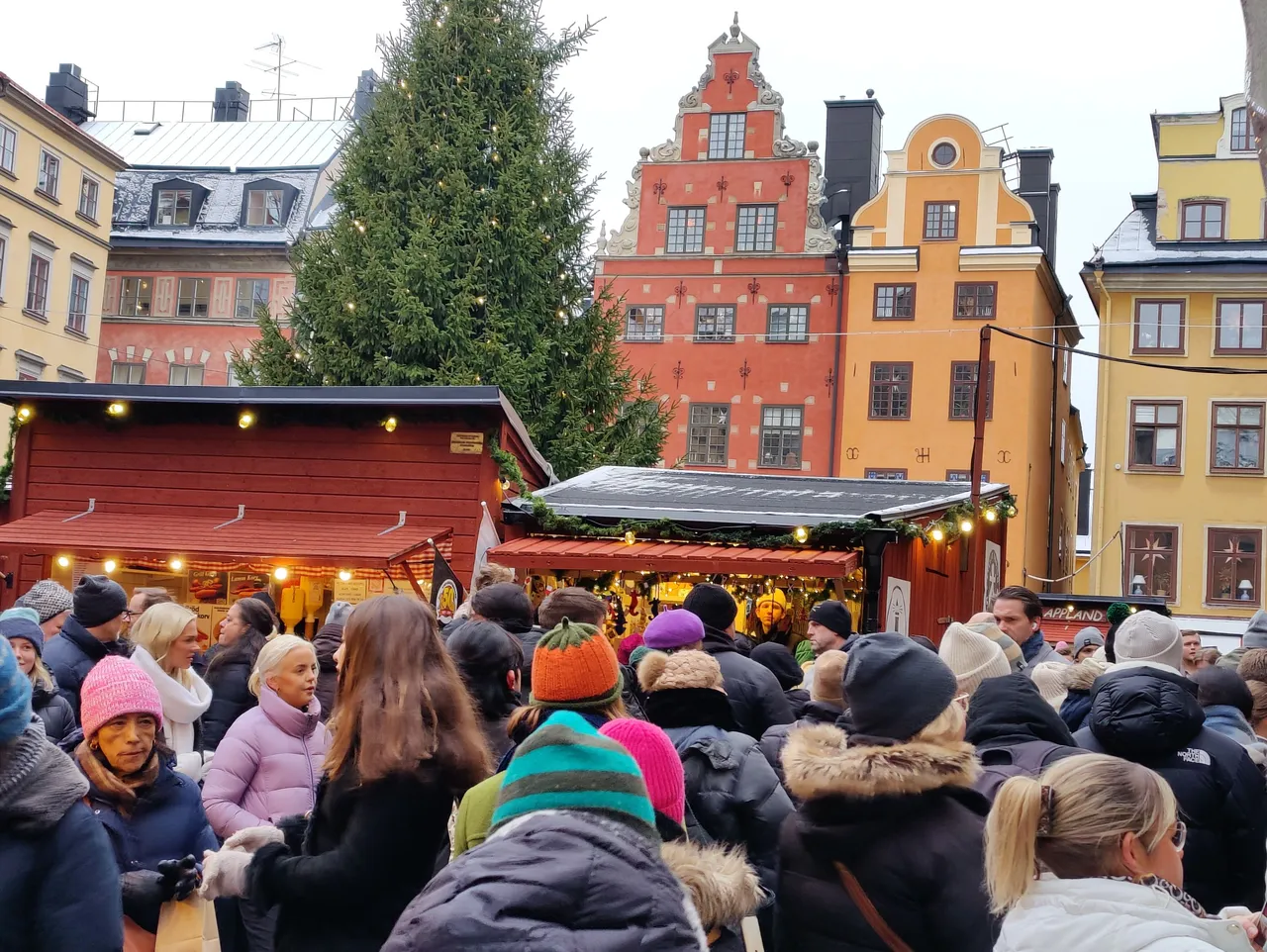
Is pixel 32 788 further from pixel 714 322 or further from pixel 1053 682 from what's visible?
pixel 714 322

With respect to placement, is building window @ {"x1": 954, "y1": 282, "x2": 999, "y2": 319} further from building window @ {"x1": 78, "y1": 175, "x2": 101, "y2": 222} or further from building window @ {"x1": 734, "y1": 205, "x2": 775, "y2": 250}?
building window @ {"x1": 78, "y1": 175, "x2": 101, "y2": 222}

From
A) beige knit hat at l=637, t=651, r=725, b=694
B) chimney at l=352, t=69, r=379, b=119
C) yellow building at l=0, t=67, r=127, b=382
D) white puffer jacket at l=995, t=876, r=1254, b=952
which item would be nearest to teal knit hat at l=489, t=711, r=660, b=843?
white puffer jacket at l=995, t=876, r=1254, b=952

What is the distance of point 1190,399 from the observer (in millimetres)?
35281

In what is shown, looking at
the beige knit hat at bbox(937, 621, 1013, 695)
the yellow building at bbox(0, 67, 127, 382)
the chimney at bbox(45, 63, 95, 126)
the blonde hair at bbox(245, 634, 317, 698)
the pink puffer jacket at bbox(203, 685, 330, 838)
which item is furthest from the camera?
the chimney at bbox(45, 63, 95, 126)

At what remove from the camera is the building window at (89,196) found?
41625 mm

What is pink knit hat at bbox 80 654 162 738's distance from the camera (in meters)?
4.26

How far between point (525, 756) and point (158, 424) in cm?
1577

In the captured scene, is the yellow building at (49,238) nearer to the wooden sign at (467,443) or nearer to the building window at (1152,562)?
the wooden sign at (467,443)

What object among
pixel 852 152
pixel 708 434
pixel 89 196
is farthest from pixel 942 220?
pixel 89 196

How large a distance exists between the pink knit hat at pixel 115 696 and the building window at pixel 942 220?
33.6m

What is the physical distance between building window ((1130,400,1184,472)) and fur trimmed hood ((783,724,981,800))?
3402 centimetres

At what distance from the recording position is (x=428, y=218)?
25922 millimetres

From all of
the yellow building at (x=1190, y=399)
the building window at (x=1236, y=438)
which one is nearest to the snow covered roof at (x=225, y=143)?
the yellow building at (x=1190, y=399)

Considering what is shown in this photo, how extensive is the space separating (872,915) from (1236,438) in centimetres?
3468
